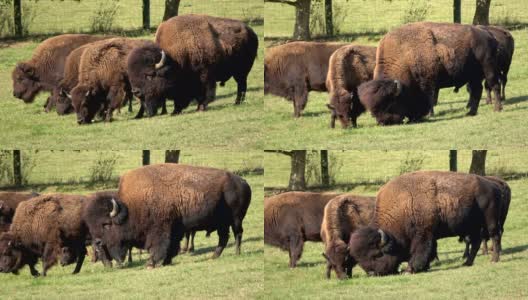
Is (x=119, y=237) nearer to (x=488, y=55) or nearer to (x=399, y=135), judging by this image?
(x=399, y=135)

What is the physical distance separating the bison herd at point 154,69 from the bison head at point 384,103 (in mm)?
1055

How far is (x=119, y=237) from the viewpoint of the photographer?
1123 cm

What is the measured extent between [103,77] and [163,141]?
4.20 ft

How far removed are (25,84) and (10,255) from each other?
1.51 meters

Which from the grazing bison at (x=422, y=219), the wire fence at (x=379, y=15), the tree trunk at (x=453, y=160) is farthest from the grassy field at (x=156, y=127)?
the tree trunk at (x=453, y=160)

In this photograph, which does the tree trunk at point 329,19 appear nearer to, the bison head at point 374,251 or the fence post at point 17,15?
the bison head at point 374,251

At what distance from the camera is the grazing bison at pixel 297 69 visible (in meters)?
11.4

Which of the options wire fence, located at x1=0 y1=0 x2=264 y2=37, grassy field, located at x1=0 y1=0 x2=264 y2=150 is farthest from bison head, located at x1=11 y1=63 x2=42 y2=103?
wire fence, located at x1=0 y1=0 x2=264 y2=37

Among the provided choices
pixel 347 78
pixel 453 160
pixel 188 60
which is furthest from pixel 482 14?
pixel 188 60

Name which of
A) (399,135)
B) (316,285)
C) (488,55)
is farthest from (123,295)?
(488,55)

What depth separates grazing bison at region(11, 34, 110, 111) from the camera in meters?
11.8

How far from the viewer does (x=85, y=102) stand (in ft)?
38.3

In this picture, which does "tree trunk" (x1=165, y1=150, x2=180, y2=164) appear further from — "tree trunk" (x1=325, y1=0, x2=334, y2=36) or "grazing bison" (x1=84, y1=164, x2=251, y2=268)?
"tree trunk" (x1=325, y1=0, x2=334, y2=36)

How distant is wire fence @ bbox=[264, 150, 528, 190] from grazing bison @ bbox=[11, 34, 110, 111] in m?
2.17
